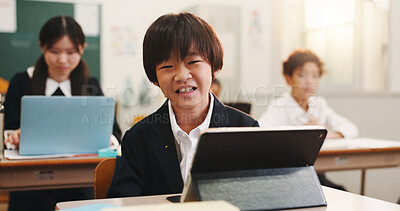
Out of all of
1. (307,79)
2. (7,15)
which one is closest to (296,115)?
(307,79)

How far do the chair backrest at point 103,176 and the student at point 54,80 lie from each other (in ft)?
2.82

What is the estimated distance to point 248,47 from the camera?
14.9 feet

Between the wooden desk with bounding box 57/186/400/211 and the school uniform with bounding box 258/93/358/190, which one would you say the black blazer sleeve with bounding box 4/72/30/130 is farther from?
the wooden desk with bounding box 57/186/400/211

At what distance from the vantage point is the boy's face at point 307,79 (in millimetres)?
2740

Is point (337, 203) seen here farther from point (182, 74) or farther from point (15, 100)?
point (15, 100)

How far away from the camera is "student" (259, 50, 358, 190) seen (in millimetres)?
2746

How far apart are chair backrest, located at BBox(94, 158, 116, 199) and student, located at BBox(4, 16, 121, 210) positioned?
2.82ft

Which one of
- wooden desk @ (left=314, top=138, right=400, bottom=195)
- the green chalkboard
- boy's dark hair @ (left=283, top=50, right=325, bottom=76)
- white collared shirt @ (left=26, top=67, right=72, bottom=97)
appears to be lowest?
wooden desk @ (left=314, top=138, right=400, bottom=195)

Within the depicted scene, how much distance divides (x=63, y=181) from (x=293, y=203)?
120cm

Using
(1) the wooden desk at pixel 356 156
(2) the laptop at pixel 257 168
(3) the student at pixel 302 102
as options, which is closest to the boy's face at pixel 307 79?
(3) the student at pixel 302 102

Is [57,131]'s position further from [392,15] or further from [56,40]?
[392,15]

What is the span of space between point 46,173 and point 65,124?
8.3 inches

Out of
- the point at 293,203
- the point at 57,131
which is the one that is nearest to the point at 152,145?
the point at 293,203

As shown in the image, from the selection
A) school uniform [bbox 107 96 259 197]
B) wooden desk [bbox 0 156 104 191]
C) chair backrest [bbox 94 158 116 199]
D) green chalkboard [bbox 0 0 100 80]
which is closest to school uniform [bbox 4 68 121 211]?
wooden desk [bbox 0 156 104 191]
